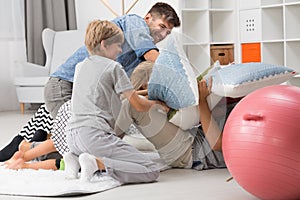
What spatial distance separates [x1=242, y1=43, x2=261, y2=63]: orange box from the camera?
5.19 meters

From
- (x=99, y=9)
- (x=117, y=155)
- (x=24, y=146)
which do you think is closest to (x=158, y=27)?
(x=117, y=155)

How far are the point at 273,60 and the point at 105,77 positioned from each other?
117 inches

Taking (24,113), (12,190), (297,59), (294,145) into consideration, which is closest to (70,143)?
(12,190)

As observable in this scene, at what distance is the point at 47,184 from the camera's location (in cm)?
243

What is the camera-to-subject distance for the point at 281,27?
5219mm

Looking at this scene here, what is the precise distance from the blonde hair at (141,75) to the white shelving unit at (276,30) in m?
2.66

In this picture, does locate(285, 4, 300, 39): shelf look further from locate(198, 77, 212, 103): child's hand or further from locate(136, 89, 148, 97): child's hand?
locate(136, 89, 148, 97): child's hand

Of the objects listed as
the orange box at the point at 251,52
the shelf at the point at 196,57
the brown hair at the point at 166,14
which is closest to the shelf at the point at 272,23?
the orange box at the point at 251,52

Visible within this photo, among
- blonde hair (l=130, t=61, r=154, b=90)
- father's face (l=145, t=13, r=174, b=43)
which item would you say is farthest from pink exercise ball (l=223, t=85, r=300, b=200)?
father's face (l=145, t=13, r=174, b=43)

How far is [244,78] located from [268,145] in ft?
2.01

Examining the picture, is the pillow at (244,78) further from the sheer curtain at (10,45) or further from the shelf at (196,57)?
the sheer curtain at (10,45)

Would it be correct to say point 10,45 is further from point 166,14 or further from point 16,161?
point 166,14

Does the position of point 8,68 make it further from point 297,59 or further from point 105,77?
point 105,77

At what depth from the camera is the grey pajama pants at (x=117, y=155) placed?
8.13 feet
